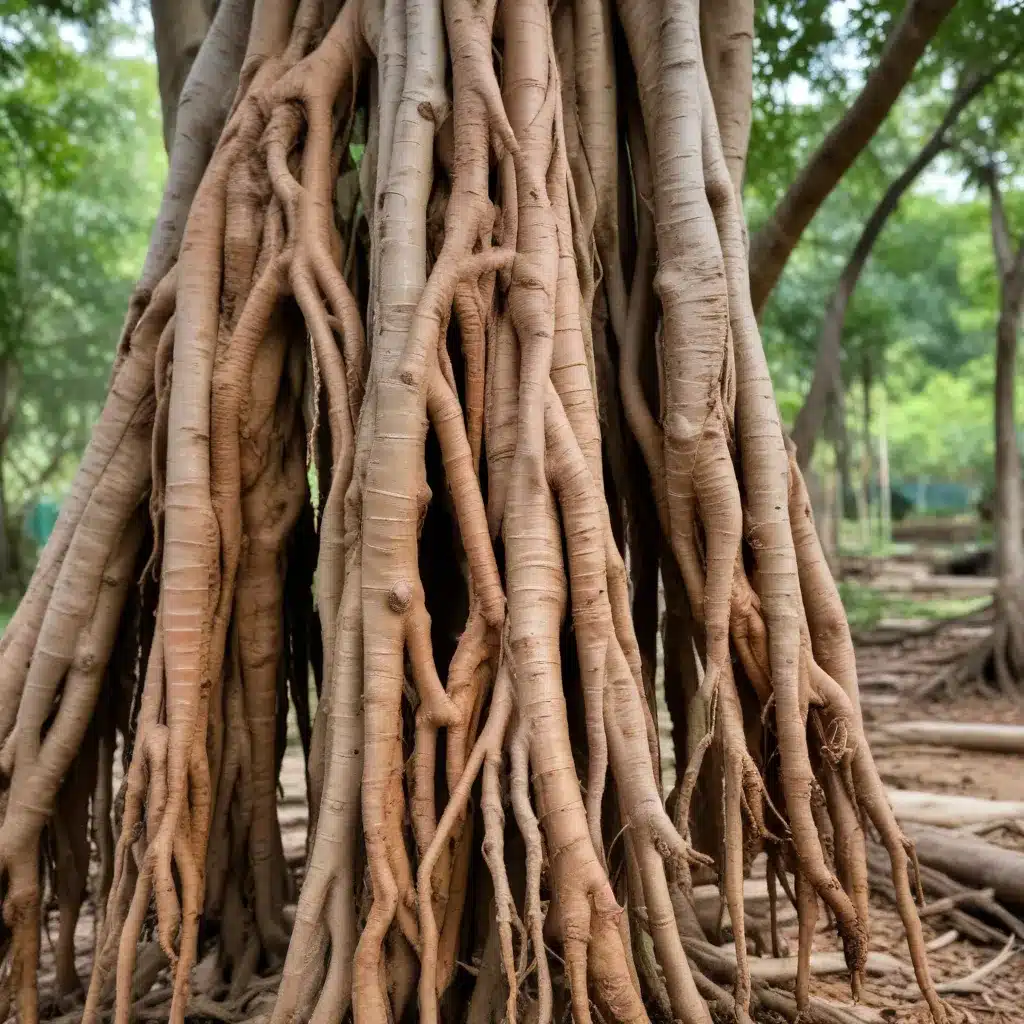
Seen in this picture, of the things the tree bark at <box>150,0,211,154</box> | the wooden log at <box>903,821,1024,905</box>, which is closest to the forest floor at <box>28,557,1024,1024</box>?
the wooden log at <box>903,821,1024,905</box>

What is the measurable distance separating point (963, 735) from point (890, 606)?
6.39 metres

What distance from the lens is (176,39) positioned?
391cm

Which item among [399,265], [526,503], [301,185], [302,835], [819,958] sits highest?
[301,185]

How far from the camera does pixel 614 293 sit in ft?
10.1

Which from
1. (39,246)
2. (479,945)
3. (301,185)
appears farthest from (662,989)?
(39,246)

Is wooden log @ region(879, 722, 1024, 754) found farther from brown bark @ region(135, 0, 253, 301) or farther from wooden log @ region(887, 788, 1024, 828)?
brown bark @ region(135, 0, 253, 301)

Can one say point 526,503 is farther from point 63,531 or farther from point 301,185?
point 63,531

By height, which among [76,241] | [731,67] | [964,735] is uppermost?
[76,241]

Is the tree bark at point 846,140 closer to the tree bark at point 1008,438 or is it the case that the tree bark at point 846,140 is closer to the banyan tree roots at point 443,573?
the banyan tree roots at point 443,573

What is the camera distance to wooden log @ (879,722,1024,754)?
19.0ft

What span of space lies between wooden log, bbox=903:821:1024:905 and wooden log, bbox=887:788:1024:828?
0.31 meters

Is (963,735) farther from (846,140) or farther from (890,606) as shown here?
(890,606)

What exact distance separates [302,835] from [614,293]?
2634 millimetres

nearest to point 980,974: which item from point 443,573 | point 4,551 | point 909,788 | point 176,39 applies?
point 443,573
